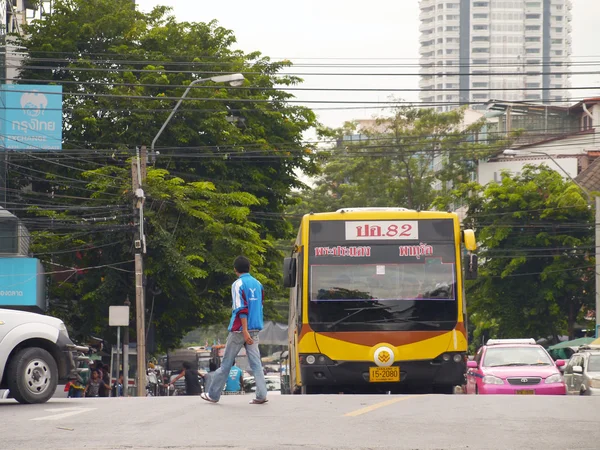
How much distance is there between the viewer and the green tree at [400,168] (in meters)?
71.9

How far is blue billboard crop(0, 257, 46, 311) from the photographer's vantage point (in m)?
36.6

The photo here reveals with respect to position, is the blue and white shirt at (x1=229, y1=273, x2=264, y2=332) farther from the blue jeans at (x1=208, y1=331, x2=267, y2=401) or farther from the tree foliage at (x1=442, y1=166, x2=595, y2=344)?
the tree foliage at (x1=442, y1=166, x2=595, y2=344)

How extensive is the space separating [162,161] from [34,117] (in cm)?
538

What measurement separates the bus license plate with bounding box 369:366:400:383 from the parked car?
6160mm

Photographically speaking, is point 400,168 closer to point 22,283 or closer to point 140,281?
point 22,283

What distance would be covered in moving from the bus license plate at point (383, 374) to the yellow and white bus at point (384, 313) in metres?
0.02

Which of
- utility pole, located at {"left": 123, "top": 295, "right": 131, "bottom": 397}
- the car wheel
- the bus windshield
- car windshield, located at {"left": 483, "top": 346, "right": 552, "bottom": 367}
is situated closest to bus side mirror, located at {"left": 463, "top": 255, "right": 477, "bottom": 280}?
the bus windshield

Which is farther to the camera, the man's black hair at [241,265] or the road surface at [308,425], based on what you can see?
the man's black hair at [241,265]

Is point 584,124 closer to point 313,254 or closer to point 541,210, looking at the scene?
point 541,210

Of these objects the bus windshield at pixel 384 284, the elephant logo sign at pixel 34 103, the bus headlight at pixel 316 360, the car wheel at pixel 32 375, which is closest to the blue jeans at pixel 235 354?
the car wheel at pixel 32 375

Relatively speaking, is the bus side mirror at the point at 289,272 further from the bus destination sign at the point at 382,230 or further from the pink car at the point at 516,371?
the pink car at the point at 516,371

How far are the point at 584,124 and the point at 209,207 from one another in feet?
133

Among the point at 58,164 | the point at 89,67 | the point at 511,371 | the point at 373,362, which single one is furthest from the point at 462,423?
the point at 89,67

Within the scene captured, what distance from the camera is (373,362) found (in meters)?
18.9
